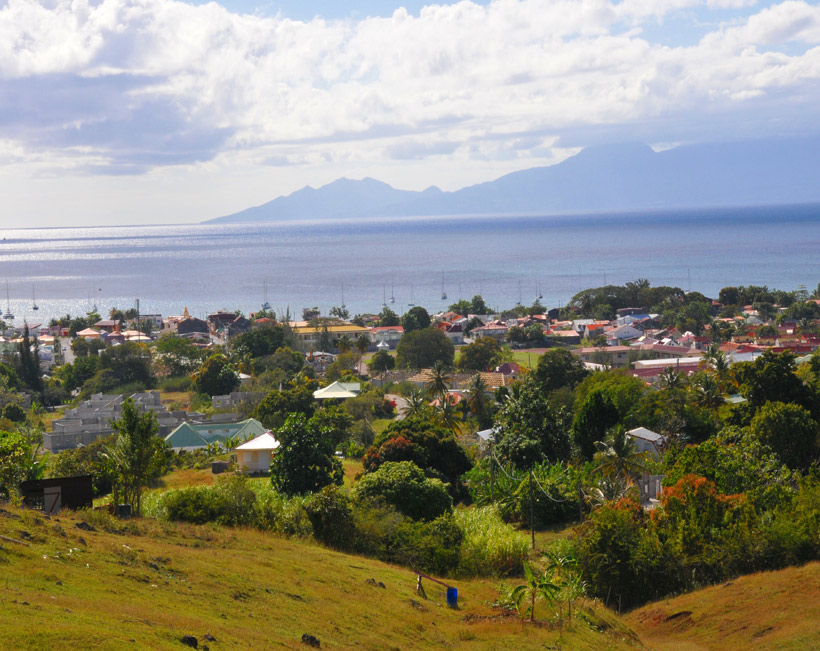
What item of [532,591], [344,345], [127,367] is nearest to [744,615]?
[532,591]

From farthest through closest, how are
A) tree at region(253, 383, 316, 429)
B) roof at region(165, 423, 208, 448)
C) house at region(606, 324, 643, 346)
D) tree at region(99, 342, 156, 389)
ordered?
house at region(606, 324, 643, 346)
tree at region(99, 342, 156, 389)
tree at region(253, 383, 316, 429)
roof at region(165, 423, 208, 448)

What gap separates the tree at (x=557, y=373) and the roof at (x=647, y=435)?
13797 millimetres

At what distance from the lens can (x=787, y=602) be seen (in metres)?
19.5

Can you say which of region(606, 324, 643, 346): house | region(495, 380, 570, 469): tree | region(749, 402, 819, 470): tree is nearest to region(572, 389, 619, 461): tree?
region(495, 380, 570, 469): tree

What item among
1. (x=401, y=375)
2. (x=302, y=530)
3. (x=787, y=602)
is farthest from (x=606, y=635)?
(x=401, y=375)

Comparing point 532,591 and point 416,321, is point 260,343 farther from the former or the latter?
point 532,591

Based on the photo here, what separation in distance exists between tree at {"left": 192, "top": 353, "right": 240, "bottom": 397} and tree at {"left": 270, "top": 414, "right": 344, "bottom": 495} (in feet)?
94.4

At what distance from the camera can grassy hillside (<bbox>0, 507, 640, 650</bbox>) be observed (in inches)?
437

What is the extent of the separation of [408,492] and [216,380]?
1369 inches

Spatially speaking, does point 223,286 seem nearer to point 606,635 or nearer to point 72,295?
point 72,295

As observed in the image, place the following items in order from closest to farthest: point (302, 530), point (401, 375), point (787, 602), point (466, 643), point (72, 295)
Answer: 1. point (466, 643)
2. point (787, 602)
3. point (302, 530)
4. point (401, 375)
5. point (72, 295)

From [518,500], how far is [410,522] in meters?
8.78

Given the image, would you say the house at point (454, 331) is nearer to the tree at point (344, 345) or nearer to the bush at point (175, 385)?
the tree at point (344, 345)

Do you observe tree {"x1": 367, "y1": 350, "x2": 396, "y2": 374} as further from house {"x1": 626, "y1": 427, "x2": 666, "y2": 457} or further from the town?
house {"x1": 626, "y1": 427, "x2": 666, "y2": 457}
